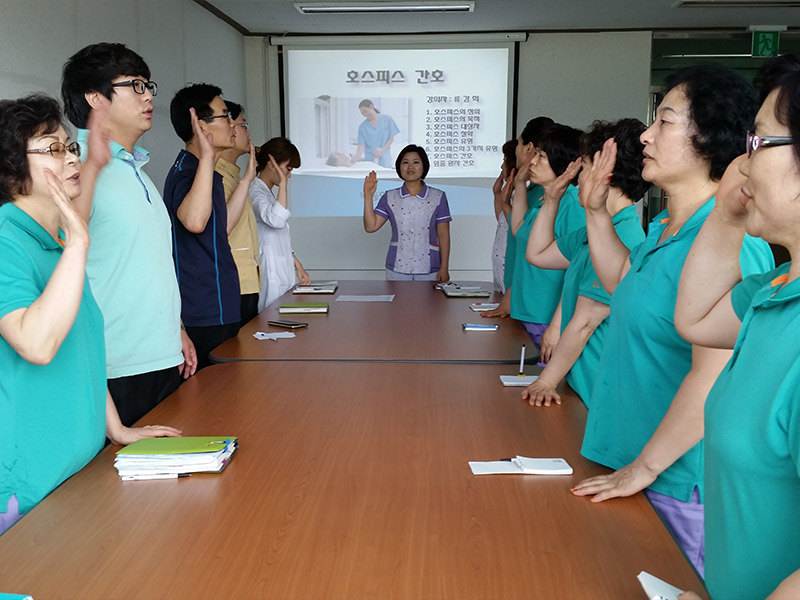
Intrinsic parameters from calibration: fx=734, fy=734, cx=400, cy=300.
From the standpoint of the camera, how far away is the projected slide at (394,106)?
729cm

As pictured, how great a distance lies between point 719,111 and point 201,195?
1.96 metres

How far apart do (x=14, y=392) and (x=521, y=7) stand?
576 cm

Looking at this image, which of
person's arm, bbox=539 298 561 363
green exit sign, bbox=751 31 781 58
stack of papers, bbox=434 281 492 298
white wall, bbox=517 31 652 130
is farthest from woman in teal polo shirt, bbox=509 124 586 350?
green exit sign, bbox=751 31 781 58

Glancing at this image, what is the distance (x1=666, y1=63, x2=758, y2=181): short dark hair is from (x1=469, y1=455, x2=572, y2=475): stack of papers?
742 mm

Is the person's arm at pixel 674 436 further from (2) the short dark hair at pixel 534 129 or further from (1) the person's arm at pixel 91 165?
(2) the short dark hair at pixel 534 129

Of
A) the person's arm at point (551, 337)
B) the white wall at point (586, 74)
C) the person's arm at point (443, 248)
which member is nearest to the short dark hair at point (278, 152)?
the person's arm at point (443, 248)

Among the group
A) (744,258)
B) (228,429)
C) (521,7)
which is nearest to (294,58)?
(521,7)

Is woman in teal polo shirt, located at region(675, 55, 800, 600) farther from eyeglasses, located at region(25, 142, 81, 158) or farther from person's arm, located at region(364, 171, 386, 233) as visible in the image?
person's arm, located at region(364, 171, 386, 233)

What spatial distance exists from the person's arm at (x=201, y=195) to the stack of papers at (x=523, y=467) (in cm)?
171

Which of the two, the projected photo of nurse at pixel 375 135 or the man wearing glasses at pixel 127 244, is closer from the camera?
the man wearing glasses at pixel 127 244

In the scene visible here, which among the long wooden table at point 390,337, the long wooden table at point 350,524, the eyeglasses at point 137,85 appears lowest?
the long wooden table at point 390,337

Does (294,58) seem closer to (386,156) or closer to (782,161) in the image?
(386,156)

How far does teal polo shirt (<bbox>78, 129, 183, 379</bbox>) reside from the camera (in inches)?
85.7

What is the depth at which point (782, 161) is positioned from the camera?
90 centimetres
